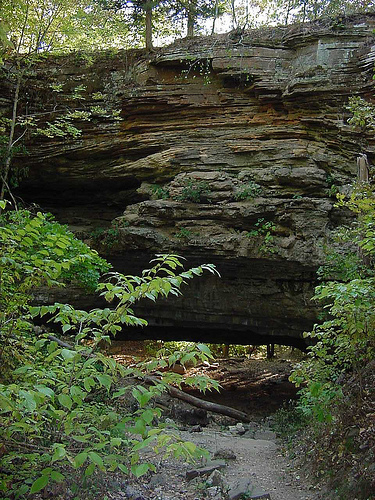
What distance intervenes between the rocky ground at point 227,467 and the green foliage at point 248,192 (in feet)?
17.5

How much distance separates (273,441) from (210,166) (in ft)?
22.5

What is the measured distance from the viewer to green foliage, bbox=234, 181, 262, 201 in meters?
10.8

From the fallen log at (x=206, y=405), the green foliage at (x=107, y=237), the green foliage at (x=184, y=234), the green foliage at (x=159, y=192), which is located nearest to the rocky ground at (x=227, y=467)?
the fallen log at (x=206, y=405)

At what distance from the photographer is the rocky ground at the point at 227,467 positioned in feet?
16.2

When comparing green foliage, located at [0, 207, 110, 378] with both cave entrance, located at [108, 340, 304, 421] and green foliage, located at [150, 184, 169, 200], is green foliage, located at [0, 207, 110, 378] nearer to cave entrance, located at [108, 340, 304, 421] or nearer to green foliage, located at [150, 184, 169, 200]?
cave entrance, located at [108, 340, 304, 421]

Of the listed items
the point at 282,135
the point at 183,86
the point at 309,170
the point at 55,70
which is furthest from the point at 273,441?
the point at 55,70

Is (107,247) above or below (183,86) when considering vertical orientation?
below

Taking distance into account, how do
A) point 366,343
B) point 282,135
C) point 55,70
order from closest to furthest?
1. point 366,343
2. point 282,135
3. point 55,70

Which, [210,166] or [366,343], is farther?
[210,166]

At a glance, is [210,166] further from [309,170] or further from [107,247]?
[107,247]

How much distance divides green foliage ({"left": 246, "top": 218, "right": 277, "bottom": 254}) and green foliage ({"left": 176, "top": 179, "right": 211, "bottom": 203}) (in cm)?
155

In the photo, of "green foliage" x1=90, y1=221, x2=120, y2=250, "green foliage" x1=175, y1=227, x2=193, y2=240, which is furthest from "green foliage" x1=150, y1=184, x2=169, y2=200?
"green foliage" x1=90, y1=221, x2=120, y2=250

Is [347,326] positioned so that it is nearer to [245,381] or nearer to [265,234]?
[265,234]

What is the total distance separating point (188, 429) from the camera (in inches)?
351
